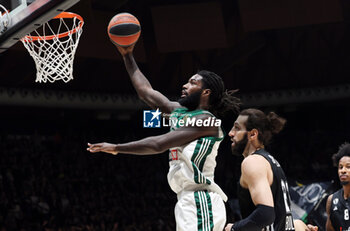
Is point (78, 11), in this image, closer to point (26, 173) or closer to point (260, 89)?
point (26, 173)

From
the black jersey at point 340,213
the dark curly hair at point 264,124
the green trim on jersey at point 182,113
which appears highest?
the green trim on jersey at point 182,113

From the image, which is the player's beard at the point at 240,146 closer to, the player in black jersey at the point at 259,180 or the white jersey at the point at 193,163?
the player in black jersey at the point at 259,180

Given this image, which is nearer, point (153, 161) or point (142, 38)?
point (142, 38)

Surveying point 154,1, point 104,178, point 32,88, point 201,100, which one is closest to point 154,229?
point 104,178

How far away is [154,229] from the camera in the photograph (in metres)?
13.9

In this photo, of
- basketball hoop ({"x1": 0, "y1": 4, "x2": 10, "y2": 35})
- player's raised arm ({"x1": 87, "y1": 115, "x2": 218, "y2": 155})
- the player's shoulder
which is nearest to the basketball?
player's raised arm ({"x1": 87, "y1": 115, "x2": 218, "y2": 155})

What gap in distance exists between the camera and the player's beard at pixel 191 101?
12.7 ft

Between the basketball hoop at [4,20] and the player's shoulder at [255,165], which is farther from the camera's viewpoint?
the basketball hoop at [4,20]

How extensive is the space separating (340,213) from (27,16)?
3.71m

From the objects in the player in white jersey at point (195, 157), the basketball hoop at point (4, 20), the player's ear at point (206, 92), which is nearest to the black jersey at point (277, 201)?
the player in white jersey at point (195, 157)

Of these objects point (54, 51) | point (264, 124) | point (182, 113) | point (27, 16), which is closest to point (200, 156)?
point (182, 113)

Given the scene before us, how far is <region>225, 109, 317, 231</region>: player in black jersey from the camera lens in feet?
11.8

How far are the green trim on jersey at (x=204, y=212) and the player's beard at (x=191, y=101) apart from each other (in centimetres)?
60

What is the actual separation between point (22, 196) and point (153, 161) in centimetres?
448
